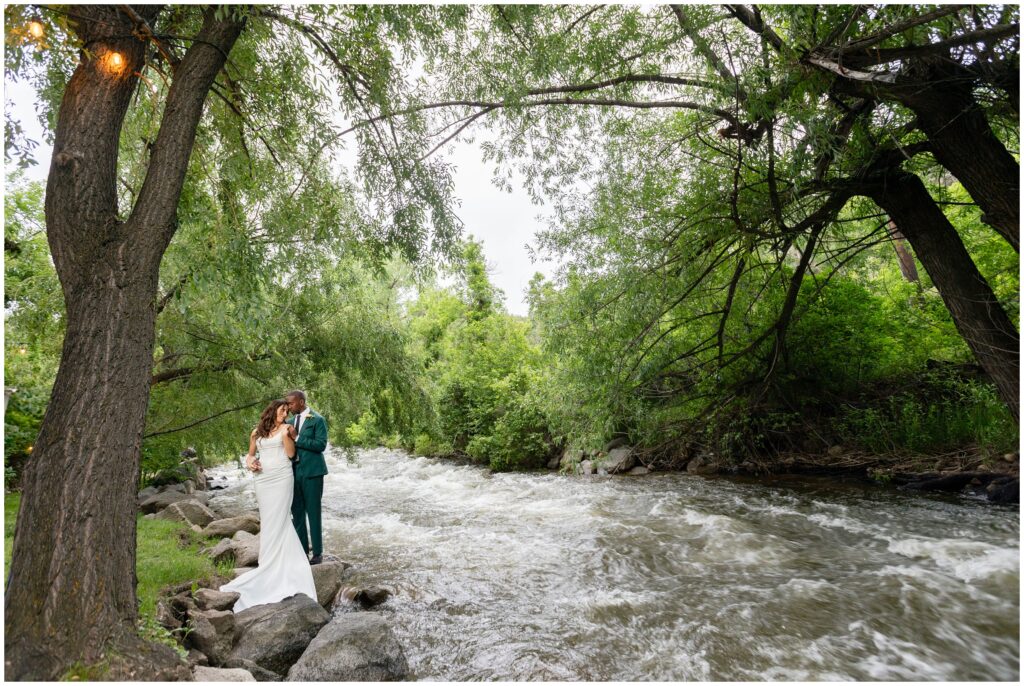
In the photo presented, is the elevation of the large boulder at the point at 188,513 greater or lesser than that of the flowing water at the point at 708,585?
greater

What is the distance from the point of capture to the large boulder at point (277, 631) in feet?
16.0

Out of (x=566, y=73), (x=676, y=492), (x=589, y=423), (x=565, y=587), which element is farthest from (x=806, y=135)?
(x=676, y=492)

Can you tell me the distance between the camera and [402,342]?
12.6 metres

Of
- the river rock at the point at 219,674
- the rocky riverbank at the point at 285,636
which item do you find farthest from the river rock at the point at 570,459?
the river rock at the point at 219,674

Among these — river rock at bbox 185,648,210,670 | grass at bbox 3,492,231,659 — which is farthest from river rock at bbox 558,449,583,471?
river rock at bbox 185,648,210,670

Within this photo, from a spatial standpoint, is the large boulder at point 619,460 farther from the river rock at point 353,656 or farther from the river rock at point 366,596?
the river rock at point 353,656

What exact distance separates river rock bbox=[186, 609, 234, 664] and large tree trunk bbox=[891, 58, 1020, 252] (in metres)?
8.27

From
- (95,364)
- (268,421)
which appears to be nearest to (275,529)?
(268,421)

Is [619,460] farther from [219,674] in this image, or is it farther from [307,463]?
[219,674]

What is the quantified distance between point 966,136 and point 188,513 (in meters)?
12.5

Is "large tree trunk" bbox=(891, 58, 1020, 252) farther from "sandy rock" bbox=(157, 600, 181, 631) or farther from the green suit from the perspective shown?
"sandy rock" bbox=(157, 600, 181, 631)

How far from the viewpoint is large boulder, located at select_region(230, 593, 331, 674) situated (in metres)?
4.87

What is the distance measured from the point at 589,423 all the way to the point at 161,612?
23.8 ft

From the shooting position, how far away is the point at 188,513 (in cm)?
1036
